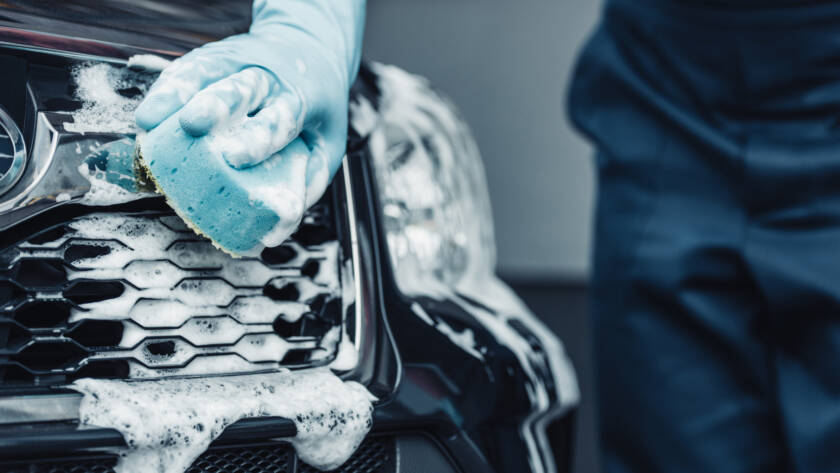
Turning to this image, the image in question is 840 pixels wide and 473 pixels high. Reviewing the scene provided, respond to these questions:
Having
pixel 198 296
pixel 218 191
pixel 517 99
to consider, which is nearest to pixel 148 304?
pixel 198 296

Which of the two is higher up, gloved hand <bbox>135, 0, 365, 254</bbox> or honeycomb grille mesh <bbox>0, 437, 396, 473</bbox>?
gloved hand <bbox>135, 0, 365, 254</bbox>

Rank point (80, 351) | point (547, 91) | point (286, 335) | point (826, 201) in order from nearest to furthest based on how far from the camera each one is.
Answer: point (80, 351) → point (286, 335) → point (826, 201) → point (547, 91)

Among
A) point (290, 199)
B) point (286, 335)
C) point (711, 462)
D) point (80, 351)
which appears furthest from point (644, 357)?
point (80, 351)

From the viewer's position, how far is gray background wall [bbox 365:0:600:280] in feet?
18.8

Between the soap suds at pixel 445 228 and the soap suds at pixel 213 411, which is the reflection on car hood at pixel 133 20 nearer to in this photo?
the soap suds at pixel 445 228

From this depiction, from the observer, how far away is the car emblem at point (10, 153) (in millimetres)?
831

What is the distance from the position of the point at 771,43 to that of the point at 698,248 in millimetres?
334

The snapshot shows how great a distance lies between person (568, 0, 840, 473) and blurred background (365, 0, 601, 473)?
4220mm

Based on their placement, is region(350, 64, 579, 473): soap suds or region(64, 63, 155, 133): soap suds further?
region(350, 64, 579, 473): soap suds

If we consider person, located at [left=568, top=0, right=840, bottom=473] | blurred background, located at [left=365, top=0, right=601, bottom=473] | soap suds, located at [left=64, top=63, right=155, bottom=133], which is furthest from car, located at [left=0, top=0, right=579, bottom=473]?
blurred background, located at [left=365, top=0, right=601, bottom=473]

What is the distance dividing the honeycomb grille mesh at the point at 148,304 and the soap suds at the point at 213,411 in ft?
0.11

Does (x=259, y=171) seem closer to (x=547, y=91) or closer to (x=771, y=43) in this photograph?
(x=771, y=43)

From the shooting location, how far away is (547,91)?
5.77 meters

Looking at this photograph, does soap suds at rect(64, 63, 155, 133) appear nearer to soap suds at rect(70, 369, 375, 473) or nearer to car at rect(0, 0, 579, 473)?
car at rect(0, 0, 579, 473)
